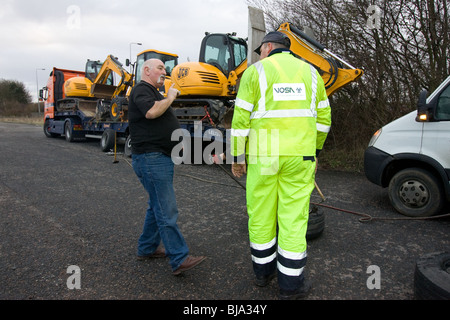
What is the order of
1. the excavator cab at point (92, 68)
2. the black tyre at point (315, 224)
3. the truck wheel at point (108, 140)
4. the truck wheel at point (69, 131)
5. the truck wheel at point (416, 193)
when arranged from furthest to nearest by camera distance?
the excavator cab at point (92, 68), the truck wheel at point (69, 131), the truck wheel at point (108, 140), the truck wheel at point (416, 193), the black tyre at point (315, 224)

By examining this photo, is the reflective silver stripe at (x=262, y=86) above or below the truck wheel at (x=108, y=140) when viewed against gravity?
above

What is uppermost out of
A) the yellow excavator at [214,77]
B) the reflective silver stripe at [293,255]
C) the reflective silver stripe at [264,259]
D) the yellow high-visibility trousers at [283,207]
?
the yellow excavator at [214,77]

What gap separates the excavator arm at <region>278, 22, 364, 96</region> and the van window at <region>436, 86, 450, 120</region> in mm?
2780

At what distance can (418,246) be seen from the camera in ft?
11.9

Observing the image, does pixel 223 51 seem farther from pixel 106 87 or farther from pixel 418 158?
pixel 106 87

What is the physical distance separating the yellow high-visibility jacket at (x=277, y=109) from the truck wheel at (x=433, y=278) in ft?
3.90

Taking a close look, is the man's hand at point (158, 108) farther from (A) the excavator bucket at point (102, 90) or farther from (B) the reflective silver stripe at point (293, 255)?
(A) the excavator bucket at point (102, 90)

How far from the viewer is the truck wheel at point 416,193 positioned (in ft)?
14.4

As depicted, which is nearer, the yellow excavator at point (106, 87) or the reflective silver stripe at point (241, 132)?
the reflective silver stripe at point (241, 132)

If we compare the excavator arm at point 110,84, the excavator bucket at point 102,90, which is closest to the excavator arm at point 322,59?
the excavator arm at point 110,84

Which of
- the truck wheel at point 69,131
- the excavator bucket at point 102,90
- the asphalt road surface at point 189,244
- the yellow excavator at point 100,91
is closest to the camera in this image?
the asphalt road surface at point 189,244

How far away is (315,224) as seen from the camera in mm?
3643

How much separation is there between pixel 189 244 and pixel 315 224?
1414 millimetres

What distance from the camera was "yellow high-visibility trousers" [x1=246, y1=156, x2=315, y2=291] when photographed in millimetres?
2523
